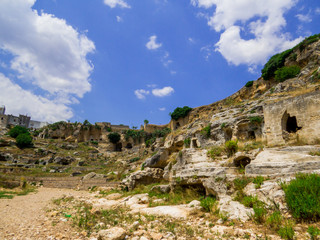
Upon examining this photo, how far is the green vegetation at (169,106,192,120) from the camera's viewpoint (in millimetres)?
55000

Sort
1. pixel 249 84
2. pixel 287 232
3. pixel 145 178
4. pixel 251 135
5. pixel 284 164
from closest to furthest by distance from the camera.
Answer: pixel 287 232
pixel 284 164
pixel 251 135
pixel 145 178
pixel 249 84

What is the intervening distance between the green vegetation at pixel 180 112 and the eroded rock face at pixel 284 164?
4744 cm

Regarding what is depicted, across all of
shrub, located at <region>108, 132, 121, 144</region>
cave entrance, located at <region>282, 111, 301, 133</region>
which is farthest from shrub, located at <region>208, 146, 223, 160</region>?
shrub, located at <region>108, 132, 121, 144</region>

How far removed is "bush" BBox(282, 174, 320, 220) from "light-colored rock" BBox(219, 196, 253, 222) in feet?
3.30

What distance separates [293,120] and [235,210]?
1065cm

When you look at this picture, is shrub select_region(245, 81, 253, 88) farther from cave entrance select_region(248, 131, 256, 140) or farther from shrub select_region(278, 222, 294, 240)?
shrub select_region(278, 222, 294, 240)

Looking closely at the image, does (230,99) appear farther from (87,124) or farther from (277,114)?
(87,124)

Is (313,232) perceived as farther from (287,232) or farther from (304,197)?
(304,197)

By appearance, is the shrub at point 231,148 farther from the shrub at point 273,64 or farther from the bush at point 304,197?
the shrub at point 273,64

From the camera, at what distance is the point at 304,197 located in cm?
429

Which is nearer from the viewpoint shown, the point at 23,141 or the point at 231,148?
the point at 231,148

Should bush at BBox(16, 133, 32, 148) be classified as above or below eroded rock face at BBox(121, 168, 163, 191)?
above

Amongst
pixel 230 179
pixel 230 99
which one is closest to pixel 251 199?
pixel 230 179

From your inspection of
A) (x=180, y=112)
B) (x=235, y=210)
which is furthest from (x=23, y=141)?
(x=235, y=210)
